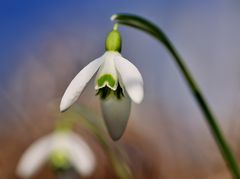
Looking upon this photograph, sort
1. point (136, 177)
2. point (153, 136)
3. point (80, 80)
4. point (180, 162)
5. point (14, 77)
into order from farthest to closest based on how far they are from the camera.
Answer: point (14, 77)
point (153, 136)
point (180, 162)
point (136, 177)
point (80, 80)

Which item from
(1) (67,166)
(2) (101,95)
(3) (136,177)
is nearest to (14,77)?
(3) (136,177)

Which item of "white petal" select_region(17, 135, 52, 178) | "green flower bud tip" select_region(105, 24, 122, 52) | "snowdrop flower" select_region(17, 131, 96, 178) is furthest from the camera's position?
"white petal" select_region(17, 135, 52, 178)

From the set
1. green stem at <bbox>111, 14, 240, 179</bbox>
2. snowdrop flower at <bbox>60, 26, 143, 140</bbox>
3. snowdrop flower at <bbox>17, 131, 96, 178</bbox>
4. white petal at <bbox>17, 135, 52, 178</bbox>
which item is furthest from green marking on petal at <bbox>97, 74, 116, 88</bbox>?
white petal at <bbox>17, 135, 52, 178</bbox>

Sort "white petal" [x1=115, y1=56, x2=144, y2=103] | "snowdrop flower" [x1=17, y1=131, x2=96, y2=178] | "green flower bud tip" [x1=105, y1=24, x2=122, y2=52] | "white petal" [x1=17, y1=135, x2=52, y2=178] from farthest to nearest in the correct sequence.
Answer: "white petal" [x1=17, y1=135, x2=52, y2=178], "snowdrop flower" [x1=17, y1=131, x2=96, y2=178], "green flower bud tip" [x1=105, y1=24, x2=122, y2=52], "white petal" [x1=115, y1=56, x2=144, y2=103]

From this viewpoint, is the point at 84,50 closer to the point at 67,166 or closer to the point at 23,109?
the point at 23,109

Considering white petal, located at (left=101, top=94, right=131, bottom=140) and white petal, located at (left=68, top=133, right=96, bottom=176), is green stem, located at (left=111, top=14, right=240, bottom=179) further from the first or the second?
white petal, located at (left=68, top=133, right=96, bottom=176)

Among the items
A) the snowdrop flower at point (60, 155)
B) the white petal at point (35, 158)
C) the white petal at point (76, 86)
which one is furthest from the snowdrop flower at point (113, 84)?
the white petal at point (35, 158)
